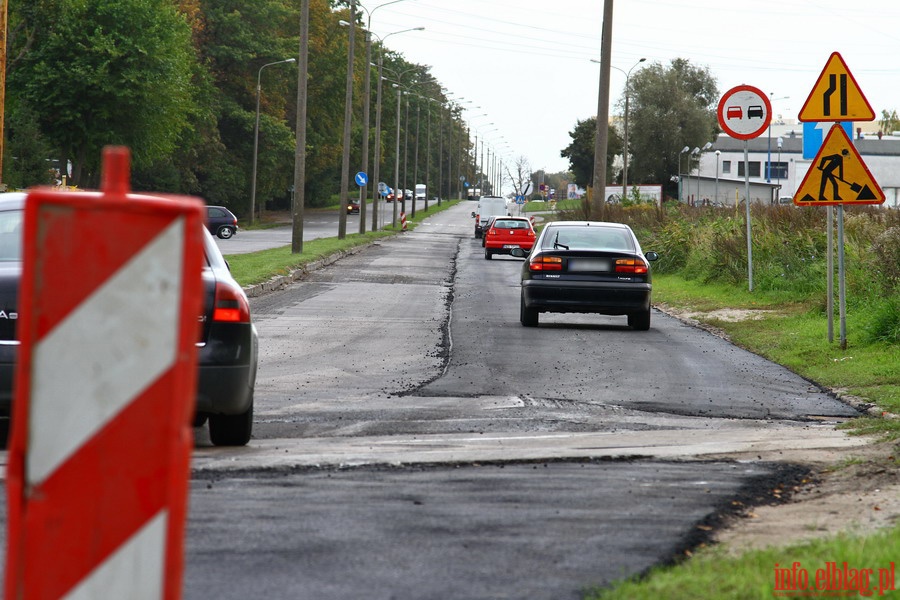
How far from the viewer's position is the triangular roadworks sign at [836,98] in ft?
44.0

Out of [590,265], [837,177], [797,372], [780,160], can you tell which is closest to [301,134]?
[590,265]

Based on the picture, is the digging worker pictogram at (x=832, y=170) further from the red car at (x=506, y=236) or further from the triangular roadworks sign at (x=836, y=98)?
the red car at (x=506, y=236)

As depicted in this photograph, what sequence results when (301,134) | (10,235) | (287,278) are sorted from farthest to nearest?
1. (301,134)
2. (287,278)
3. (10,235)

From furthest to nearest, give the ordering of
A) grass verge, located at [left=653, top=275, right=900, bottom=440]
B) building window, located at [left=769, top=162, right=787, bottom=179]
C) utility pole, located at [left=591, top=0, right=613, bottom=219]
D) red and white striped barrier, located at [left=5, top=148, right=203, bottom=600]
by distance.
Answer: building window, located at [left=769, top=162, right=787, bottom=179] → utility pole, located at [left=591, top=0, right=613, bottom=219] → grass verge, located at [left=653, top=275, right=900, bottom=440] → red and white striped barrier, located at [left=5, top=148, right=203, bottom=600]

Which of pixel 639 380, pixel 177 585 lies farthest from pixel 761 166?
pixel 177 585

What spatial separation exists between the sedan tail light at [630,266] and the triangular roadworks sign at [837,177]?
4453 mm

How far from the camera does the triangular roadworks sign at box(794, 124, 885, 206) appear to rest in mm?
13367

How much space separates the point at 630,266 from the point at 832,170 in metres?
4.76

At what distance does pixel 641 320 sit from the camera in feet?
59.3

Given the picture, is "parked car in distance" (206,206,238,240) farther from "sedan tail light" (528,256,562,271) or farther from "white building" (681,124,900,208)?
"white building" (681,124,900,208)

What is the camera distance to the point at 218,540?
4945 millimetres

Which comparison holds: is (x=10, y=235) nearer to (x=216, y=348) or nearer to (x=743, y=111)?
(x=216, y=348)

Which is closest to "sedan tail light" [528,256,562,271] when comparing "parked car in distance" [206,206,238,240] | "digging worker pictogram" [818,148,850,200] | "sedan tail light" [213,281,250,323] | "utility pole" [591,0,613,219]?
"digging worker pictogram" [818,148,850,200]

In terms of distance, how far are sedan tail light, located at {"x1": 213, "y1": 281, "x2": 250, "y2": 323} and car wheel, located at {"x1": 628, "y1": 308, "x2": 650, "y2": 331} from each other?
11179 millimetres
